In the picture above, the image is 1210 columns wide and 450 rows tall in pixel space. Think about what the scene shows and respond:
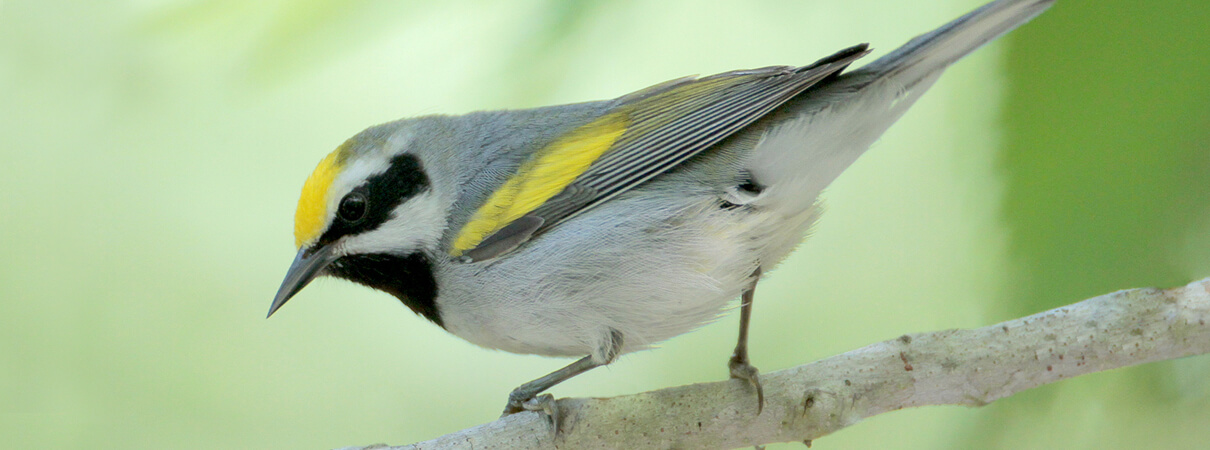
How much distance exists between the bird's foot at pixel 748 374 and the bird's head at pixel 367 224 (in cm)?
82

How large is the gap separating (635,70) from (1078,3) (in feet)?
4.66

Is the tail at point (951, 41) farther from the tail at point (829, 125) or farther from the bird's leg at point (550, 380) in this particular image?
the bird's leg at point (550, 380)

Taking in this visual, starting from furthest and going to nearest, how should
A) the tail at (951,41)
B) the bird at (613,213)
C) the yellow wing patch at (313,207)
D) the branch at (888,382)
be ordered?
the yellow wing patch at (313,207)
the bird at (613,213)
the branch at (888,382)
the tail at (951,41)

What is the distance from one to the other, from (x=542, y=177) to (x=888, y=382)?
3.39 feet

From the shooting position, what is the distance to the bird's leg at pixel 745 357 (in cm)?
217

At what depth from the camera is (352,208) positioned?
230cm

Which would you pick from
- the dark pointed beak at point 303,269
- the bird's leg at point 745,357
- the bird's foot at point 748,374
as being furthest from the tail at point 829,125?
the dark pointed beak at point 303,269

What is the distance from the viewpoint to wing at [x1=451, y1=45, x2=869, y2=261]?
2.20m

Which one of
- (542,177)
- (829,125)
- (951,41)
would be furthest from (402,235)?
(951,41)

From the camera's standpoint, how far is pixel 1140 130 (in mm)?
1873

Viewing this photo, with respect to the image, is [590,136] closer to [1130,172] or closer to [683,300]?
[683,300]

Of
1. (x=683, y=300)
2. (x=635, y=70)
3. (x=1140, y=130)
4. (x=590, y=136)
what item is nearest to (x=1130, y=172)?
(x=1140, y=130)

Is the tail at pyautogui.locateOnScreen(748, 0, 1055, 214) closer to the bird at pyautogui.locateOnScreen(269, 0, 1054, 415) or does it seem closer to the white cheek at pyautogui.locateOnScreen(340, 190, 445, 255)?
the bird at pyautogui.locateOnScreen(269, 0, 1054, 415)

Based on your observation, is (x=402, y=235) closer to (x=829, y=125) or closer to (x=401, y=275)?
(x=401, y=275)
